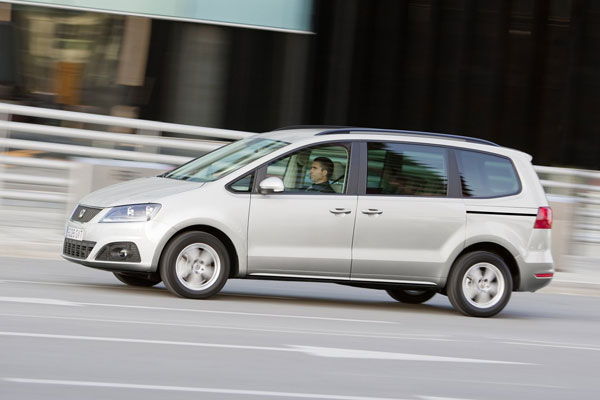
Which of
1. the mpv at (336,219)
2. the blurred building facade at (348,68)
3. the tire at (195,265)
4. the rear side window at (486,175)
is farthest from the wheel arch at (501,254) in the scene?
the blurred building facade at (348,68)

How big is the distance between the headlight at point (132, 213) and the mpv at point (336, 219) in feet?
0.04

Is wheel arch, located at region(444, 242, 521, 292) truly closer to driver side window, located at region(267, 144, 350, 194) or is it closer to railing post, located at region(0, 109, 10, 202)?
driver side window, located at region(267, 144, 350, 194)

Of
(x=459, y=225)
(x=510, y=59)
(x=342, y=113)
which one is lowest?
(x=459, y=225)

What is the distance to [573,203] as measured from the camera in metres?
15.7

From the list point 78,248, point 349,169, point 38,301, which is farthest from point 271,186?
point 38,301

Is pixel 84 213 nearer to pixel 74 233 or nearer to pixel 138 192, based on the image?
pixel 74 233

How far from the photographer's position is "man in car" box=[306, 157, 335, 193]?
1027 centimetres

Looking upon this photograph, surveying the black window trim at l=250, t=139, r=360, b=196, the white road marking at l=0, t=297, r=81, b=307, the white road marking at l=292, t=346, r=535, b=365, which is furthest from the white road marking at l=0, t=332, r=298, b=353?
the black window trim at l=250, t=139, r=360, b=196

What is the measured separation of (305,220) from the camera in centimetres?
1013

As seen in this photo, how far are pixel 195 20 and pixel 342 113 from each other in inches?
150

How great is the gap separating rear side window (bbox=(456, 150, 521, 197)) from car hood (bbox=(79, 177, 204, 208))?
8.24ft

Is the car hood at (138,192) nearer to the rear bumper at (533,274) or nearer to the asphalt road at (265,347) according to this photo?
the asphalt road at (265,347)

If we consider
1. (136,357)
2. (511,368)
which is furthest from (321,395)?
(511,368)

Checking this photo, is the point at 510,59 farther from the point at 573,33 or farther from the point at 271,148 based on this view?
the point at 271,148
